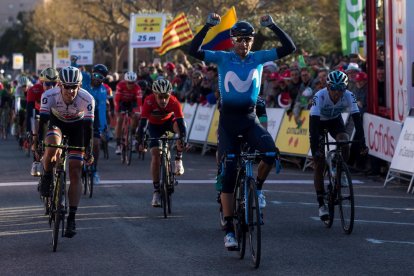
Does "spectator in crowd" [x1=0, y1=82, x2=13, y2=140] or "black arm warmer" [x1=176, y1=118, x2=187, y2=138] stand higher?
"black arm warmer" [x1=176, y1=118, x2=187, y2=138]

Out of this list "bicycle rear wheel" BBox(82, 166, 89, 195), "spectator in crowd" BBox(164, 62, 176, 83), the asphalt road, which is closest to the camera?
the asphalt road

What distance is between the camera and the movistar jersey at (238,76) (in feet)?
34.6

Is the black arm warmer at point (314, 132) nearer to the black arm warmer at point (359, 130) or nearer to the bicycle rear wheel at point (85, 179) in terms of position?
the black arm warmer at point (359, 130)

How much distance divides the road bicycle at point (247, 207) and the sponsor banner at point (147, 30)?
1047 inches

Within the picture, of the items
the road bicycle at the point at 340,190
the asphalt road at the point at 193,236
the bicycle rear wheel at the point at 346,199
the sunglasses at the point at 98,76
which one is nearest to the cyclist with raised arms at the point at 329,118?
the road bicycle at the point at 340,190

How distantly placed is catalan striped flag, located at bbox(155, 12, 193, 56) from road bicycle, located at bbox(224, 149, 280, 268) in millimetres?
23267

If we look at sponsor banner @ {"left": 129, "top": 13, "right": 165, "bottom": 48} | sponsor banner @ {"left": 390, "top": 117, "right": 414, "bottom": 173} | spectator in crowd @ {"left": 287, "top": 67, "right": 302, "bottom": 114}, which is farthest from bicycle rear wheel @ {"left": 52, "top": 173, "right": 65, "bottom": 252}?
sponsor banner @ {"left": 129, "top": 13, "right": 165, "bottom": 48}

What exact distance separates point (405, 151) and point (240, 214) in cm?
781

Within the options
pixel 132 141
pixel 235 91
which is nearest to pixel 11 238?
pixel 235 91

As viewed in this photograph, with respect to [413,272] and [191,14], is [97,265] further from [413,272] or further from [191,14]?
[191,14]

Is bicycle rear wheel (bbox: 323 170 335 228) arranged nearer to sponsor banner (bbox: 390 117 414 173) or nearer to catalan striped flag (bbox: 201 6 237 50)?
sponsor banner (bbox: 390 117 414 173)

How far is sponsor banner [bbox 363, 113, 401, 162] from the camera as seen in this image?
18500 mm

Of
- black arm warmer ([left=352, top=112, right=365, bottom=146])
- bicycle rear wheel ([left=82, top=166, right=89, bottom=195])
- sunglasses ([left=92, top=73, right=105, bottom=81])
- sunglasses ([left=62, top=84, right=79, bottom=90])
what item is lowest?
bicycle rear wheel ([left=82, top=166, right=89, bottom=195])

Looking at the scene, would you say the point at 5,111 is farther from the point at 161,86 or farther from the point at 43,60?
the point at 43,60
